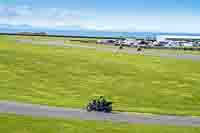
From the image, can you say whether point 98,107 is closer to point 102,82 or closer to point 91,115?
point 91,115

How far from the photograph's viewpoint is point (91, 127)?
101 feet

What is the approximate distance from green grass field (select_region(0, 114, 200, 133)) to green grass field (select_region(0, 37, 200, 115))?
9.67m

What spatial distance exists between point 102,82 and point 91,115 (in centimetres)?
2295

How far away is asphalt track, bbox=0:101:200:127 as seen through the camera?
3528 centimetres

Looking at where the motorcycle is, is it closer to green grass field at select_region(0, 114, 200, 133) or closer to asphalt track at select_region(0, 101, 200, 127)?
asphalt track at select_region(0, 101, 200, 127)

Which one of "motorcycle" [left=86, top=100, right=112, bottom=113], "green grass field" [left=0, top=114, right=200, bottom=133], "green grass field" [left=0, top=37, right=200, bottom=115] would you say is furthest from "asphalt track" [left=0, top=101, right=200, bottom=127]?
"green grass field" [left=0, top=37, right=200, bottom=115]

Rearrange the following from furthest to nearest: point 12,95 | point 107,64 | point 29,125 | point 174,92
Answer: point 107,64 < point 174,92 < point 12,95 < point 29,125

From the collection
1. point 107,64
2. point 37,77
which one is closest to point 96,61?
point 107,64

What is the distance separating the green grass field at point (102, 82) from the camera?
47094mm

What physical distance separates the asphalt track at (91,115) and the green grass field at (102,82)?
132 inches

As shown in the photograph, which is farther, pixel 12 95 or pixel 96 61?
pixel 96 61

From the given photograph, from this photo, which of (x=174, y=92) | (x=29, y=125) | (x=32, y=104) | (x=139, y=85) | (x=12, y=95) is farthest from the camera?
(x=139, y=85)

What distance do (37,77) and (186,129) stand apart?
34293 millimetres

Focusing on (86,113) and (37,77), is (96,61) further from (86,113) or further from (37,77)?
(86,113)
